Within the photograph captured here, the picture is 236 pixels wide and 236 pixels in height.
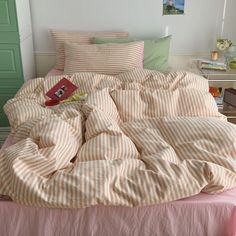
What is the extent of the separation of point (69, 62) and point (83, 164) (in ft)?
5.32

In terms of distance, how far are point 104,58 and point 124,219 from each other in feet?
5.61

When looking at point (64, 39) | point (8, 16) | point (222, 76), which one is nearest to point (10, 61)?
point (8, 16)

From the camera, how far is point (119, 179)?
130cm

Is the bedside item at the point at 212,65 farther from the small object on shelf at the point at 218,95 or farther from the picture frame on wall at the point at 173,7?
the picture frame on wall at the point at 173,7

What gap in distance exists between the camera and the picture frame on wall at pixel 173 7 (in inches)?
121

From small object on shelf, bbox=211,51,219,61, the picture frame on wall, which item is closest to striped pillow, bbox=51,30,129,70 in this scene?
the picture frame on wall

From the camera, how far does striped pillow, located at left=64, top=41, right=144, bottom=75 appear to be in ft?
9.02

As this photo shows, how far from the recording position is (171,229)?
133cm

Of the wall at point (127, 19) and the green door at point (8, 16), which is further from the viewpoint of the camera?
the wall at point (127, 19)

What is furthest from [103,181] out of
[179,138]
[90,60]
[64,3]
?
[64,3]

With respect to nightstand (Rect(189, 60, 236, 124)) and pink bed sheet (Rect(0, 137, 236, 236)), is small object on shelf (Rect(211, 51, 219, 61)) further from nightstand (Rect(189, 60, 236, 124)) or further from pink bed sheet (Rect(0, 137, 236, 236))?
pink bed sheet (Rect(0, 137, 236, 236))

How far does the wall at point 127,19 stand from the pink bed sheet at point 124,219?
86.5 inches

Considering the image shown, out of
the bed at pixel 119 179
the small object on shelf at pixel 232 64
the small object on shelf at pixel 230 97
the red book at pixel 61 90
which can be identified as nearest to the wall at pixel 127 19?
the small object on shelf at pixel 232 64

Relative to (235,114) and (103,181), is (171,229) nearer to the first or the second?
(103,181)
